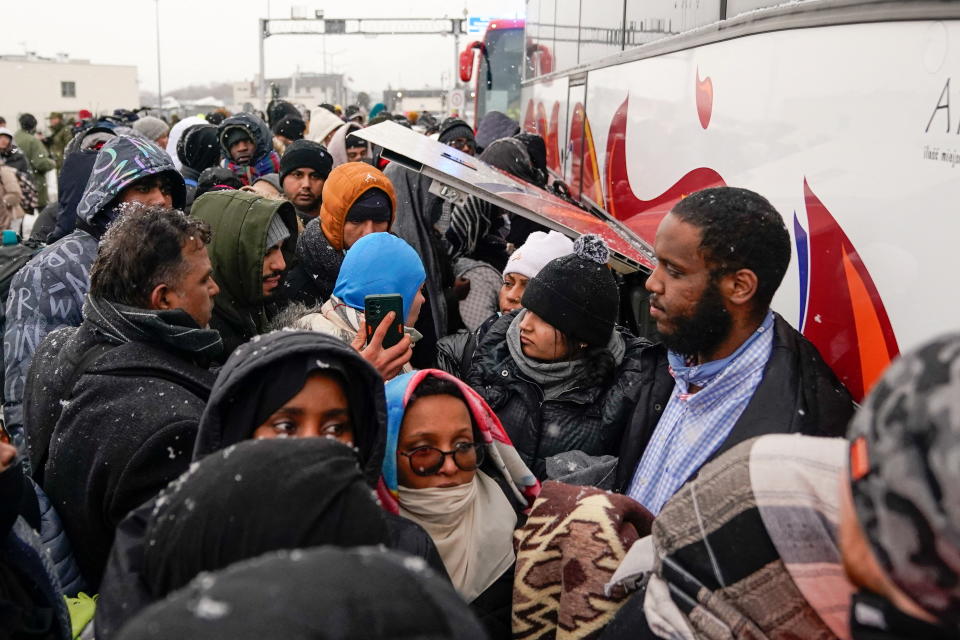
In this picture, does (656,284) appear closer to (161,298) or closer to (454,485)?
(454,485)

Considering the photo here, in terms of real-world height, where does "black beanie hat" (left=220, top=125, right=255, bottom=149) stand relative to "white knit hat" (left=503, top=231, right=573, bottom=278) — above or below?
above

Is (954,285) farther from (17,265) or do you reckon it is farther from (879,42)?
(17,265)

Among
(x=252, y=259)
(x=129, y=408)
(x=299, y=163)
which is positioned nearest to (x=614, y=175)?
(x=299, y=163)

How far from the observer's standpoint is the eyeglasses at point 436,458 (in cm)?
223

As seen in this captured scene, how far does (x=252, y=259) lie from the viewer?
12.0 feet

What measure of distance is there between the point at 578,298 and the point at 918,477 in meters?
2.16

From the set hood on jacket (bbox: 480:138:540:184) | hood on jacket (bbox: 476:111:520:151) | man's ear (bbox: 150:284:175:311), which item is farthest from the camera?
hood on jacket (bbox: 476:111:520:151)

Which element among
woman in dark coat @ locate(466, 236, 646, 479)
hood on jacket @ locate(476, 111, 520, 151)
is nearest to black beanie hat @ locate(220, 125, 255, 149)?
hood on jacket @ locate(476, 111, 520, 151)

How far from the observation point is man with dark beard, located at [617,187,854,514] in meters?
2.15

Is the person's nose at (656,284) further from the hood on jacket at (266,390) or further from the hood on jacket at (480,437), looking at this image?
the hood on jacket at (266,390)

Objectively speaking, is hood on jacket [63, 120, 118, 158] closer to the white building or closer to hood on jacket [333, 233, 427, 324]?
hood on jacket [333, 233, 427, 324]

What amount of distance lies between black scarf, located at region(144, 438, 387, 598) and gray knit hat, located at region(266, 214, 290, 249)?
2.41 metres

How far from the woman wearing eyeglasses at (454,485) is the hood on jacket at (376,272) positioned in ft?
2.89

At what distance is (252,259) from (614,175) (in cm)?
292
